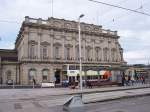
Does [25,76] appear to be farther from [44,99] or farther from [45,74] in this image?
[44,99]

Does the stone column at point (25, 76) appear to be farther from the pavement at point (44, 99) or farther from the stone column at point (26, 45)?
the pavement at point (44, 99)

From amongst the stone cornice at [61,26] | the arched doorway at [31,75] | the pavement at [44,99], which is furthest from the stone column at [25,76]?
the pavement at [44,99]

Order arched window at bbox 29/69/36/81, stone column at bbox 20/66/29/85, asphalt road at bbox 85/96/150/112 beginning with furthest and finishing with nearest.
A: arched window at bbox 29/69/36/81, stone column at bbox 20/66/29/85, asphalt road at bbox 85/96/150/112

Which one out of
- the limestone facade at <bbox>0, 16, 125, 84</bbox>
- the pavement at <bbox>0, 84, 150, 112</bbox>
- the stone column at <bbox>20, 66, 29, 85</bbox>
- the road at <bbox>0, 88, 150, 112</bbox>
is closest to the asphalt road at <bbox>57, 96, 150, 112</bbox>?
the road at <bbox>0, 88, 150, 112</bbox>

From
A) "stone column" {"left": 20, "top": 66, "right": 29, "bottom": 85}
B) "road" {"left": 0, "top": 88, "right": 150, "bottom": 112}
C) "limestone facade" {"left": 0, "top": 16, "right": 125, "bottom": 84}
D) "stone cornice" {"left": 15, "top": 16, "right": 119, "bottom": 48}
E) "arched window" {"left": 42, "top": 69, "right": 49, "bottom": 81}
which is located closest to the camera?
"road" {"left": 0, "top": 88, "right": 150, "bottom": 112}

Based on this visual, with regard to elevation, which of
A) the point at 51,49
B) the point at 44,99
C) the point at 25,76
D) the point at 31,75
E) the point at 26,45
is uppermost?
the point at 26,45

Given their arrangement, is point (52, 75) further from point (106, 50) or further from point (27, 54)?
point (106, 50)

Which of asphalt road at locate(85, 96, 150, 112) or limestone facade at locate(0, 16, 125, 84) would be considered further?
limestone facade at locate(0, 16, 125, 84)

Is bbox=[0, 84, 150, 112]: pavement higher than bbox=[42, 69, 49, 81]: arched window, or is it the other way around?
bbox=[42, 69, 49, 81]: arched window

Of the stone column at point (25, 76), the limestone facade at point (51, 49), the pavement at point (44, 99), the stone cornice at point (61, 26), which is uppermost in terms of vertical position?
the stone cornice at point (61, 26)

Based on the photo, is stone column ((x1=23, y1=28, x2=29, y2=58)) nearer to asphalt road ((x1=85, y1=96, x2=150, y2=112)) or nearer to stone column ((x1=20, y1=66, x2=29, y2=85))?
stone column ((x1=20, y1=66, x2=29, y2=85))

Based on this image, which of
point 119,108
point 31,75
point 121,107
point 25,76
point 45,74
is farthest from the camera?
point 45,74

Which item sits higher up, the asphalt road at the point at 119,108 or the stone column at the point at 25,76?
the stone column at the point at 25,76

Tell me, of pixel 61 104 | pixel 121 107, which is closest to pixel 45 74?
pixel 61 104
